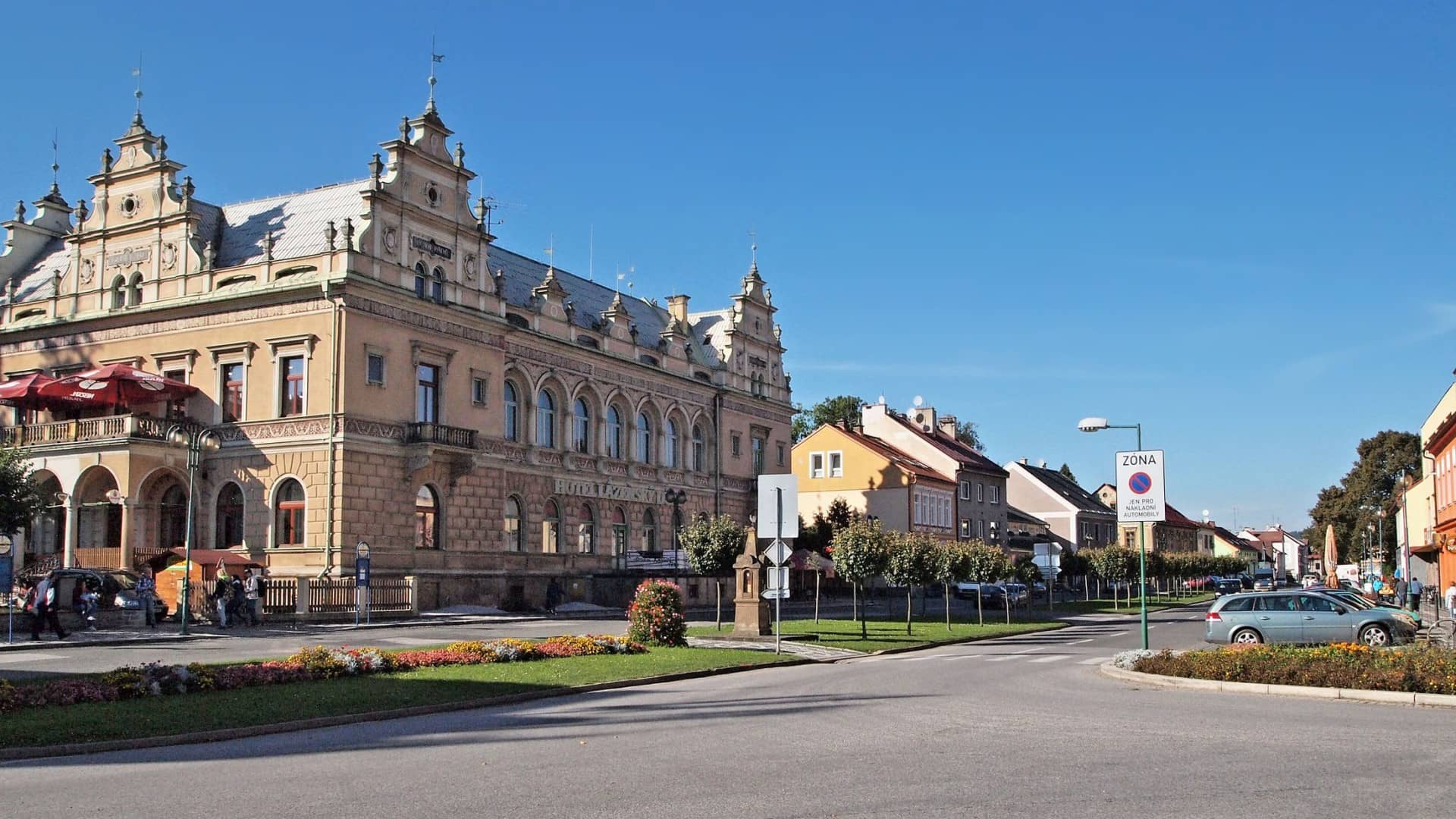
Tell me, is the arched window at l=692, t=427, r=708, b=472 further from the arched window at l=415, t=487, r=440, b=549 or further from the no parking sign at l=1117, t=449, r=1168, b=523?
the no parking sign at l=1117, t=449, r=1168, b=523

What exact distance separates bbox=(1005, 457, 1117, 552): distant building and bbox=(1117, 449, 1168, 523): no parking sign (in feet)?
238

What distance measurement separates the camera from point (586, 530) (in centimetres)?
5744

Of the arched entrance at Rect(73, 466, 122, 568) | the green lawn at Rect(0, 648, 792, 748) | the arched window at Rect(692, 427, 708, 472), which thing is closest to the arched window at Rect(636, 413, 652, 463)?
the arched window at Rect(692, 427, 708, 472)

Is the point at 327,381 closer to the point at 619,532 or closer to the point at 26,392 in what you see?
the point at 26,392

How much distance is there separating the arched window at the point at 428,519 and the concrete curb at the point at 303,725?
87.1 ft

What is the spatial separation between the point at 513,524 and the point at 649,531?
34.4 ft

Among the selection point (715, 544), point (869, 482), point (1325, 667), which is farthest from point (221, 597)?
point (869, 482)

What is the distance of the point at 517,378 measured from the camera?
5400 centimetres

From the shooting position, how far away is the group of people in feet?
115

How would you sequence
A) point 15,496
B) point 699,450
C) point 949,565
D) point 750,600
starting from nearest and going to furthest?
point 750,600 → point 15,496 → point 949,565 → point 699,450

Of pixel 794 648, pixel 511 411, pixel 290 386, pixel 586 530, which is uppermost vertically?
pixel 290 386

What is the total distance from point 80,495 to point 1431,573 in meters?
65.9

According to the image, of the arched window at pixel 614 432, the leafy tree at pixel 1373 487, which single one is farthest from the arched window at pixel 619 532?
the leafy tree at pixel 1373 487

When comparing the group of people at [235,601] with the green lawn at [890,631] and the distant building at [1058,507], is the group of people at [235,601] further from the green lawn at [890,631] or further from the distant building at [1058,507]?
the distant building at [1058,507]
